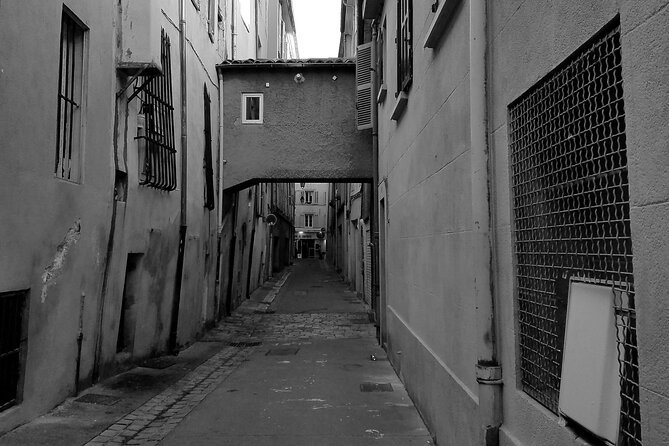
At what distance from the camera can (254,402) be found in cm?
708

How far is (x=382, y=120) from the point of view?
10844mm

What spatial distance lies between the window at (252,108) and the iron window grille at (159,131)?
3822 millimetres

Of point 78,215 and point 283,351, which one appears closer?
point 78,215

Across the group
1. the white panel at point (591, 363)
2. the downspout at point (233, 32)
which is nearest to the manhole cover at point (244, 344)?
the downspout at point (233, 32)

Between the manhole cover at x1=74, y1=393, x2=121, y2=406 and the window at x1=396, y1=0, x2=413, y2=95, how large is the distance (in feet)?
17.1

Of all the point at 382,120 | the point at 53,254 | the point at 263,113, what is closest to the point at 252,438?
the point at 53,254

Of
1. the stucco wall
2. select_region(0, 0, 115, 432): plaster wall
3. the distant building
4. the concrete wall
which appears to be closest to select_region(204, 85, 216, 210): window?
the stucco wall

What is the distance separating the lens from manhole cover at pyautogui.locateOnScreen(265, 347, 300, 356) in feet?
35.4

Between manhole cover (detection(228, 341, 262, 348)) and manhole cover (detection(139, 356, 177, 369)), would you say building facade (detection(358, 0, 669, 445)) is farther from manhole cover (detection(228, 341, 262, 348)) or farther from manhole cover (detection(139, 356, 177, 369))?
manhole cover (detection(228, 341, 262, 348))

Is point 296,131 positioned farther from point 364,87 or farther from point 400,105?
point 400,105

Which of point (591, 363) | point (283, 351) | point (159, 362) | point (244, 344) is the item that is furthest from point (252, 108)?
point (591, 363)

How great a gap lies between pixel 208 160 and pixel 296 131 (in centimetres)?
228

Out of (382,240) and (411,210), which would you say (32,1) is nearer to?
(411,210)

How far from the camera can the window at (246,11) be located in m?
17.0
